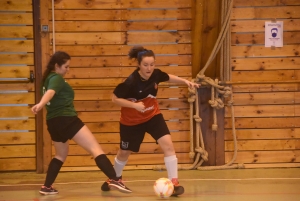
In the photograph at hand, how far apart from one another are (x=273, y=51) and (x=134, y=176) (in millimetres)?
2390

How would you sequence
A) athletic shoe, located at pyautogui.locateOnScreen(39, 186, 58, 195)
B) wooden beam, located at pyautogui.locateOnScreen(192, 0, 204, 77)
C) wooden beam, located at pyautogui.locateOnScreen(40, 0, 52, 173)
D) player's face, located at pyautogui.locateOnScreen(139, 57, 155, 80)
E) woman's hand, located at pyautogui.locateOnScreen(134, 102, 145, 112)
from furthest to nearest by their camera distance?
1. wooden beam, located at pyautogui.locateOnScreen(40, 0, 52, 173)
2. wooden beam, located at pyautogui.locateOnScreen(192, 0, 204, 77)
3. athletic shoe, located at pyautogui.locateOnScreen(39, 186, 58, 195)
4. player's face, located at pyautogui.locateOnScreen(139, 57, 155, 80)
5. woman's hand, located at pyautogui.locateOnScreen(134, 102, 145, 112)

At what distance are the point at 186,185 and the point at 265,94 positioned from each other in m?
1.90

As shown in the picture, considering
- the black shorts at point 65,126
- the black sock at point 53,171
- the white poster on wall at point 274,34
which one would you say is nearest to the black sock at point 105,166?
the black shorts at point 65,126

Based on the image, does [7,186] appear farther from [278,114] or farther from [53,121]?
[278,114]

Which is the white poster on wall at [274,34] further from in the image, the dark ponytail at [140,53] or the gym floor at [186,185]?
the dark ponytail at [140,53]

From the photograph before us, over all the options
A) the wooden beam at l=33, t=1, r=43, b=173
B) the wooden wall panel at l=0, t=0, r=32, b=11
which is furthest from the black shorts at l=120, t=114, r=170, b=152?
the wooden wall panel at l=0, t=0, r=32, b=11

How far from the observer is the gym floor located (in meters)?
5.32

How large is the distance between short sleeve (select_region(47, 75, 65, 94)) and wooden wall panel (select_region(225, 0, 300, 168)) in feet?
8.78

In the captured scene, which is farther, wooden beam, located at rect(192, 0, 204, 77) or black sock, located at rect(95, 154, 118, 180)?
wooden beam, located at rect(192, 0, 204, 77)

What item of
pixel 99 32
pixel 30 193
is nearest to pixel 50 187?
pixel 30 193

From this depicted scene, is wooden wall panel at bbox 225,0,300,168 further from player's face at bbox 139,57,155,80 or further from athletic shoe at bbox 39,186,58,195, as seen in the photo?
athletic shoe at bbox 39,186,58,195

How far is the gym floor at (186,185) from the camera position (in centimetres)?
532

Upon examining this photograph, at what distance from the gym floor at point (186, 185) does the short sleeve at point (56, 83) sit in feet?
3.43

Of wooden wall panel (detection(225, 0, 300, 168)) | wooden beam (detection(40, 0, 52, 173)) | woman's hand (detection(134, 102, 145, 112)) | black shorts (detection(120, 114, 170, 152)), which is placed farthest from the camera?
wooden wall panel (detection(225, 0, 300, 168))
